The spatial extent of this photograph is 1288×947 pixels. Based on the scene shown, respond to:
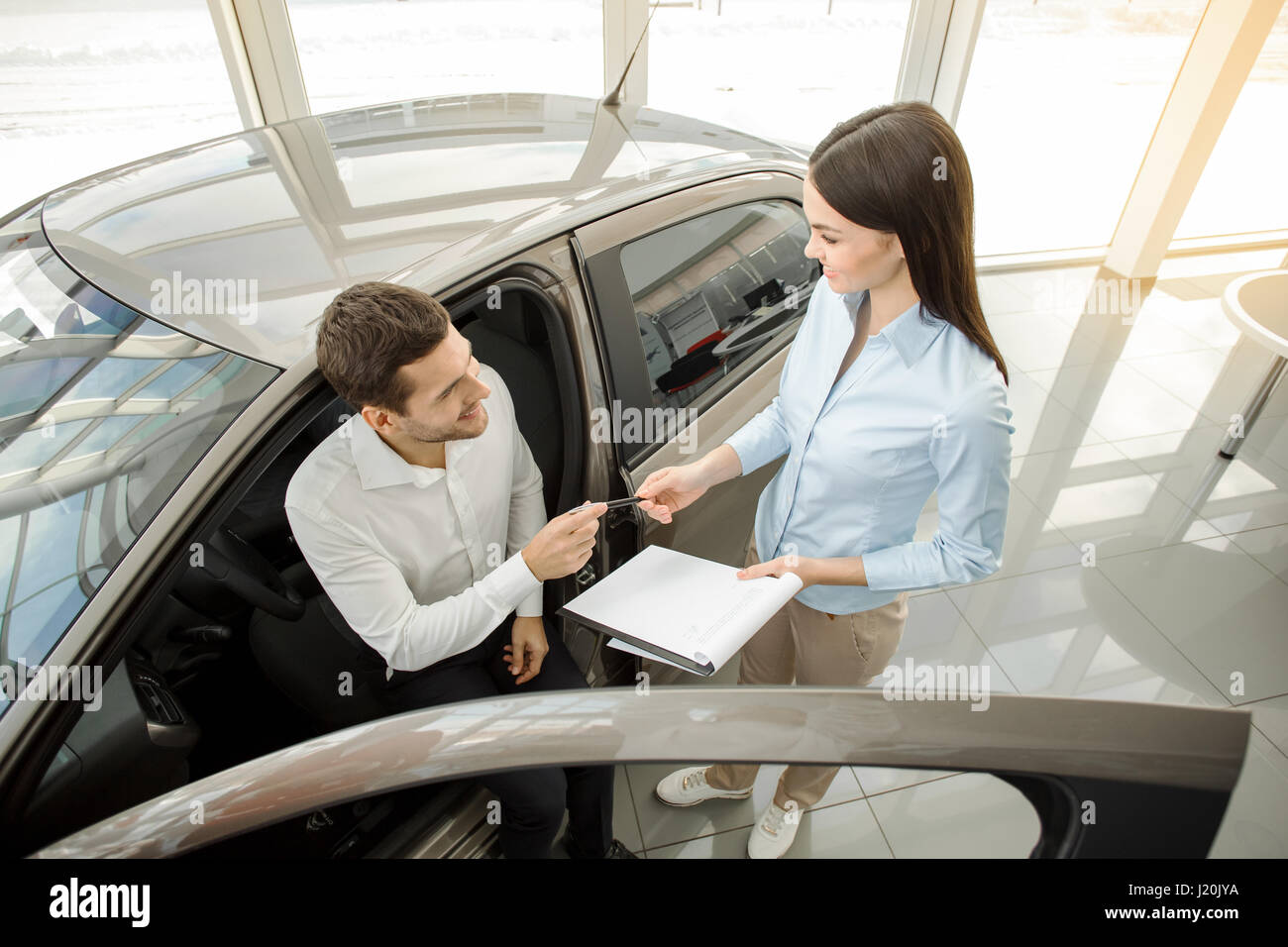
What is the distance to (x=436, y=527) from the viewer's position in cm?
149

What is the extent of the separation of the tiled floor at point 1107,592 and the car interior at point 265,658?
32.1 inches

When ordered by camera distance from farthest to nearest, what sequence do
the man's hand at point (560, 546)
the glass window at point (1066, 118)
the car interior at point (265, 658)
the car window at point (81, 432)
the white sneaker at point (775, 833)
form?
the glass window at point (1066, 118)
the white sneaker at point (775, 833)
the man's hand at point (560, 546)
the car interior at point (265, 658)
the car window at point (81, 432)

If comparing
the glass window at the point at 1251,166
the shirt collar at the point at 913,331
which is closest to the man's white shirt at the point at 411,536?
the shirt collar at the point at 913,331

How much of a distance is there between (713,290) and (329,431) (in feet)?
3.32

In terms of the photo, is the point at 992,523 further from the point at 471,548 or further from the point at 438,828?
the point at 438,828

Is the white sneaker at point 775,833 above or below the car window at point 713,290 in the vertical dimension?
below

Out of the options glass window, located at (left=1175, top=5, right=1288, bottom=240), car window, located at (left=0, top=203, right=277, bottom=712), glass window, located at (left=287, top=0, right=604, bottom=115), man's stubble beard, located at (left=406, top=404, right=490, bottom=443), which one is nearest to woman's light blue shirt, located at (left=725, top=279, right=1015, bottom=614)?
man's stubble beard, located at (left=406, top=404, right=490, bottom=443)

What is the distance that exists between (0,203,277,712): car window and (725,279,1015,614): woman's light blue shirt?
0.98 meters

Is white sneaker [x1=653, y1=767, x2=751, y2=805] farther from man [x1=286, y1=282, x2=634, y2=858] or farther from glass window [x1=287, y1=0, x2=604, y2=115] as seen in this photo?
glass window [x1=287, y1=0, x2=604, y2=115]

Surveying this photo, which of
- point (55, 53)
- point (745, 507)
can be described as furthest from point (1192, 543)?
point (55, 53)

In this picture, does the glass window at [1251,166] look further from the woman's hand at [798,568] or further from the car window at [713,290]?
the woman's hand at [798,568]

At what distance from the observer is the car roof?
129 cm

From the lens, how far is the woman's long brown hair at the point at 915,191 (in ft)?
3.75
